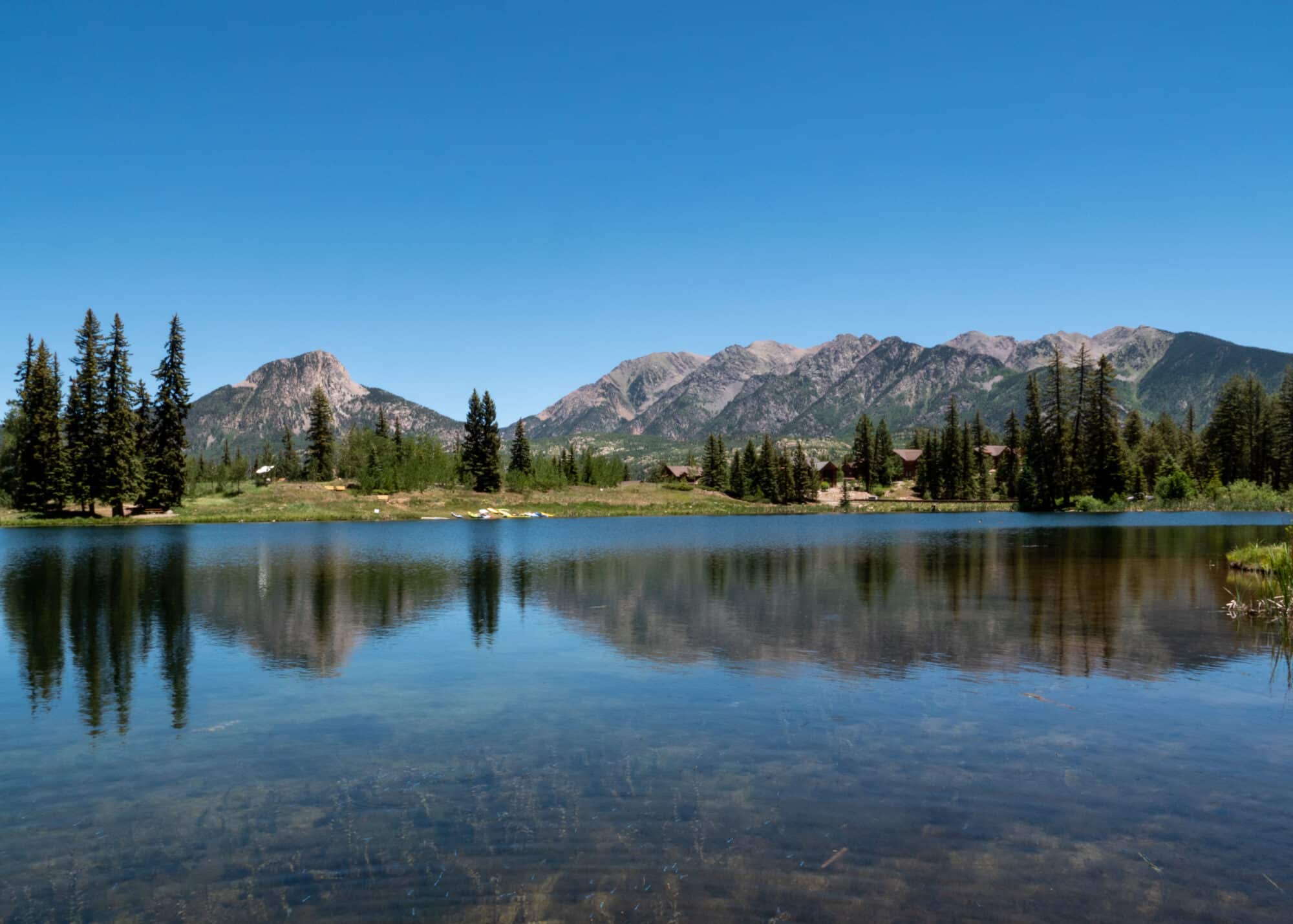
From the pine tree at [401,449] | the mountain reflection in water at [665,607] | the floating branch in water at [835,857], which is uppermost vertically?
the pine tree at [401,449]

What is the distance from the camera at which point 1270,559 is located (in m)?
32.1

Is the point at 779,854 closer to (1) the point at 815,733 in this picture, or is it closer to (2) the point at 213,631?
(1) the point at 815,733

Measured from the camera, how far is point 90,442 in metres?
87.9

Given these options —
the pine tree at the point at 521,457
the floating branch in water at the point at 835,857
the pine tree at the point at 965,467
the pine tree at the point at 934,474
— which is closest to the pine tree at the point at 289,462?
the pine tree at the point at 521,457

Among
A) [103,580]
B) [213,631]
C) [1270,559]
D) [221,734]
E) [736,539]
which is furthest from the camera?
[736,539]

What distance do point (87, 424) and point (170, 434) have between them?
898 cm

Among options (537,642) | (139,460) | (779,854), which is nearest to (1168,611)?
(537,642)

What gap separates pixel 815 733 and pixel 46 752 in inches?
515

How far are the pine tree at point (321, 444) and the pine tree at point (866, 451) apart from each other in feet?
387

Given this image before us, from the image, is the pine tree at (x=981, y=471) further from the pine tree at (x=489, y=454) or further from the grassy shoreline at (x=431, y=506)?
the pine tree at (x=489, y=454)

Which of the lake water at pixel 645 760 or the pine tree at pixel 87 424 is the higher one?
the pine tree at pixel 87 424

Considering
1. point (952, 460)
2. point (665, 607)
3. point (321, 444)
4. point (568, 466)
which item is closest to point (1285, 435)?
point (952, 460)

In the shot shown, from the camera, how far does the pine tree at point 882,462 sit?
192375 millimetres

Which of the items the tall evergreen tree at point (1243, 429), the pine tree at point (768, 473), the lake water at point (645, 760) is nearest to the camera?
the lake water at point (645, 760)
